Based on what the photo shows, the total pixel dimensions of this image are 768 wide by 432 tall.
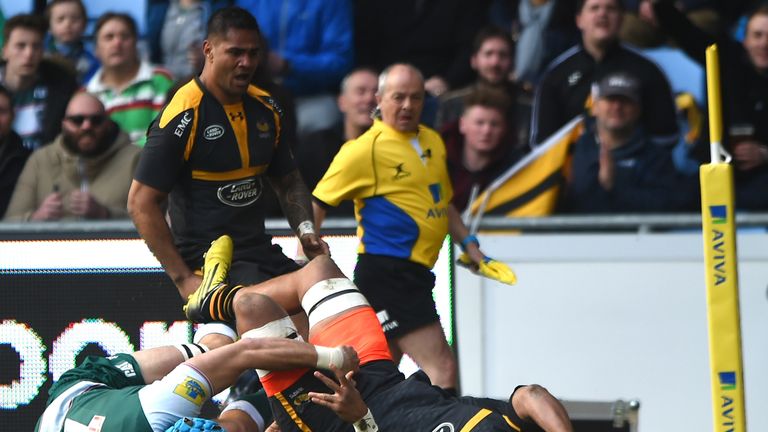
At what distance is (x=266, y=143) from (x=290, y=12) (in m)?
3.65

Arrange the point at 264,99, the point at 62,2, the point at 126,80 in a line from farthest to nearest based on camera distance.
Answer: the point at 62,2, the point at 126,80, the point at 264,99

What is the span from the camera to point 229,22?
6484mm

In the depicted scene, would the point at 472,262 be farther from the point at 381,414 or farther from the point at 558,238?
the point at 381,414

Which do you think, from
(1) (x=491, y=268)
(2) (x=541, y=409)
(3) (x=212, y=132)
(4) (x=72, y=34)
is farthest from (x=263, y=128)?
(4) (x=72, y=34)

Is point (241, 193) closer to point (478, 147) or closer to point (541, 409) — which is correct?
point (541, 409)

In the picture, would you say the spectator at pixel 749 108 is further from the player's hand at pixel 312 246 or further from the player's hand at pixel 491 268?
the player's hand at pixel 312 246

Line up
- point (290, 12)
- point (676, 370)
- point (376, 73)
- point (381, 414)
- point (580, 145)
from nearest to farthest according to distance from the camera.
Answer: point (381, 414), point (676, 370), point (580, 145), point (376, 73), point (290, 12)

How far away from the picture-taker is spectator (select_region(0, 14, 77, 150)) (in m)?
9.84

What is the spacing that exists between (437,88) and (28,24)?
284cm

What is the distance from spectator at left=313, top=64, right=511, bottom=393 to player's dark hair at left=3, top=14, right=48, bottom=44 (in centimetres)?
350

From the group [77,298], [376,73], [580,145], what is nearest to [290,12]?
[376,73]

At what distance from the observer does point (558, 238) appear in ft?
26.4

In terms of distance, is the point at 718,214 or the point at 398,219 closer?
the point at 718,214

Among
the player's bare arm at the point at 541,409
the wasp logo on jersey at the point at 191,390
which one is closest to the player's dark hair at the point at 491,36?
the wasp logo on jersey at the point at 191,390
